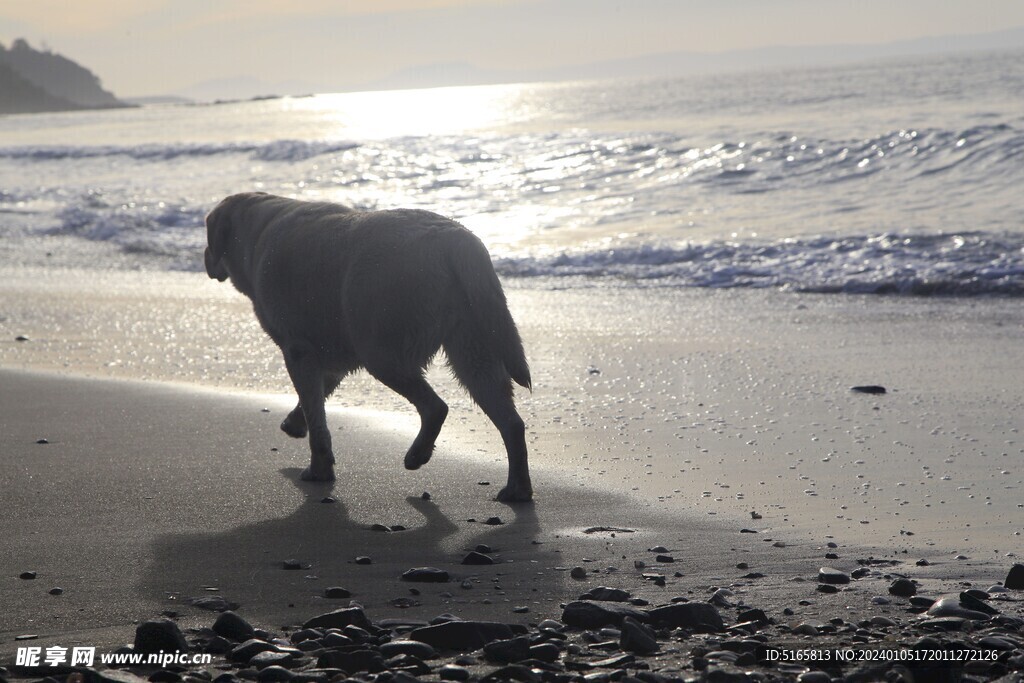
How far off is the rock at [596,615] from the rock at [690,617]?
0.05 meters

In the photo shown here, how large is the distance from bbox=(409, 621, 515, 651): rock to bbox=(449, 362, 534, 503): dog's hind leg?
161cm

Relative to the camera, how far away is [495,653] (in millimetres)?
3033

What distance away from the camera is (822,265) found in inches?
467

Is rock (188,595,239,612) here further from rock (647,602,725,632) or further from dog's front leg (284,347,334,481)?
dog's front leg (284,347,334,481)

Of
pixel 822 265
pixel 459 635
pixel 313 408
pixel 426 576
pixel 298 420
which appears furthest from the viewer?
pixel 822 265

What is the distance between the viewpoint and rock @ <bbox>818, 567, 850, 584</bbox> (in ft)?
12.0

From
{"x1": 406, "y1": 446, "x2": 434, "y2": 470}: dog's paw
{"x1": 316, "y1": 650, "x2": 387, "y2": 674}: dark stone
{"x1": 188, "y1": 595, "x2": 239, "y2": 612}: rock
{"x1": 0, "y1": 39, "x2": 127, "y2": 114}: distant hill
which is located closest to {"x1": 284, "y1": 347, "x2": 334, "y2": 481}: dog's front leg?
{"x1": 406, "y1": 446, "x2": 434, "y2": 470}: dog's paw

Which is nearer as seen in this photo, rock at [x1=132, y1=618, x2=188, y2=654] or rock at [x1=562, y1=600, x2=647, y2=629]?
rock at [x1=132, y1=618, x2=188, y2=654]

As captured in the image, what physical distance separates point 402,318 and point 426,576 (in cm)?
141

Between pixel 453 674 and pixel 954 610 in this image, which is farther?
pixel 954 610

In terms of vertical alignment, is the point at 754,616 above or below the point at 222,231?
below

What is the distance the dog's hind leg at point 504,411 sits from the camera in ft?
15.7

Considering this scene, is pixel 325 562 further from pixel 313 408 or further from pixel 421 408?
pixel 313 408

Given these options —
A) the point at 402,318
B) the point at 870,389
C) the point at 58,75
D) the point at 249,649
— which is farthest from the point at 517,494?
the point at 58,75
